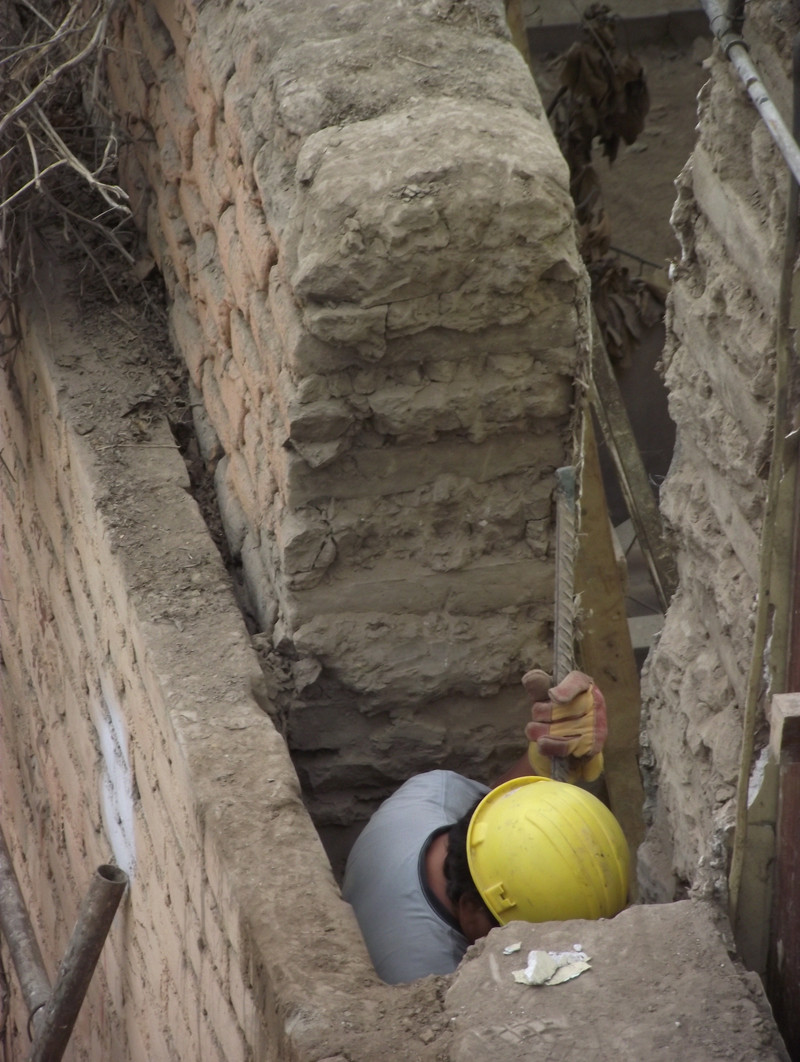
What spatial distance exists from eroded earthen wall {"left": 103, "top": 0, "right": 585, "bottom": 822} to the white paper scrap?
1262 millimetres

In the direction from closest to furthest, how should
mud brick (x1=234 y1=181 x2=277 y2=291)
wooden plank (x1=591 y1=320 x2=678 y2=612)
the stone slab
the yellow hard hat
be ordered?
the stone slab < the yellow hard hat < mud brick (x1=234 y1=181 x2=277 y2=291) < wooden plank (x1=591 y1=320 x2=678 y2=612)

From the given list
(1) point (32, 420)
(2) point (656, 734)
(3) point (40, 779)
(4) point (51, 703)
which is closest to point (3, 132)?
(1) point (32, 420)

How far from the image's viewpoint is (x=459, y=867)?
2719mm

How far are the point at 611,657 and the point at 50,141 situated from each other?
2448 mm

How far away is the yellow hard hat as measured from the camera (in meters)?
2.56

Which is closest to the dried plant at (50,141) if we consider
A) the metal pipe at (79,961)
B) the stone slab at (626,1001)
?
the metal pipe at (79,961)

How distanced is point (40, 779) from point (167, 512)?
162 centimetres

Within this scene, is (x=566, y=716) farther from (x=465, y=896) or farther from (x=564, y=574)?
(x=465, y=896)

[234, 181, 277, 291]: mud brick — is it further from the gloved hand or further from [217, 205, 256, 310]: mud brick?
the gloved hand

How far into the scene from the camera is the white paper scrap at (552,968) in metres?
1.88

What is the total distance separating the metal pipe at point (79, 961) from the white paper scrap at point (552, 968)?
1.50 meters

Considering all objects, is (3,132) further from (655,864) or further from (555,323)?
(655,864)

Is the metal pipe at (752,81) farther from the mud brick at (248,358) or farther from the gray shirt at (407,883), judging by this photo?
the gray shirt at (407,883)

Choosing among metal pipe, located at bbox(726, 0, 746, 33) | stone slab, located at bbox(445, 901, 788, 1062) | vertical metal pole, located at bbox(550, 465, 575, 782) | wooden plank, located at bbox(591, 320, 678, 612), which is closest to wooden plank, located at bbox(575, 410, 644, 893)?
wooden plank, located at bbox(591, 320, 678, 612)
